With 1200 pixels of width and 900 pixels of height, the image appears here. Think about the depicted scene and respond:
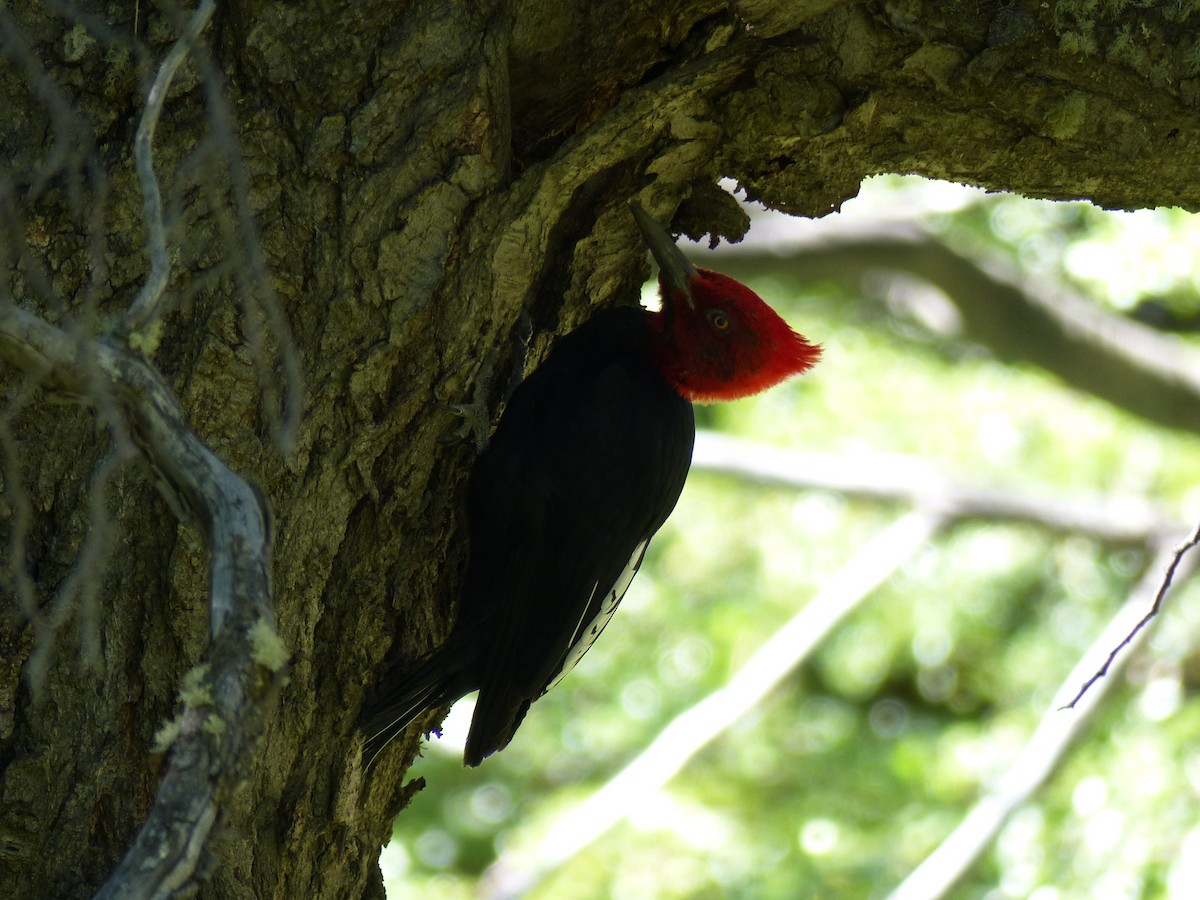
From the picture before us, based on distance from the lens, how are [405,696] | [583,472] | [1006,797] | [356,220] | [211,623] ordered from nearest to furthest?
[211,623] → [356,220] → [405,696] → [583,472] → [1006,797]

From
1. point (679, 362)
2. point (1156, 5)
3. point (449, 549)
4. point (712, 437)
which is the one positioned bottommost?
point (712, 437)

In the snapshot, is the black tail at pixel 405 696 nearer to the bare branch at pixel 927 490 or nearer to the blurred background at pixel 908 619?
the blurred background at pixel 908 619

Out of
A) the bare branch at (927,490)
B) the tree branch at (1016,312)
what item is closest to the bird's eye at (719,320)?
the tree branch at (1016,312)

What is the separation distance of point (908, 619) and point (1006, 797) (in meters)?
2.08

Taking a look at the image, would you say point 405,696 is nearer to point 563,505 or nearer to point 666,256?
point 563,505

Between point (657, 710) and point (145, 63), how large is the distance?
6243 millimetres

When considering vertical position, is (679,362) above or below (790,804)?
above

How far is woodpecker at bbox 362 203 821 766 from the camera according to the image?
9.32 ft

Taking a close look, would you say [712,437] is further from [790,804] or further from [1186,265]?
[1186,265]

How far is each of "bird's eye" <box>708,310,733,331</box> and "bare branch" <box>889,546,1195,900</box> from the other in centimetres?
301

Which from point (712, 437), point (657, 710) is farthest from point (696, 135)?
point (657, 710)

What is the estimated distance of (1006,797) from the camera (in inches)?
228

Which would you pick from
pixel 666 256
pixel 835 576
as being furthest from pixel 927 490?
pixel 666 256

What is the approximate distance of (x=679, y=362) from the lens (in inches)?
130
